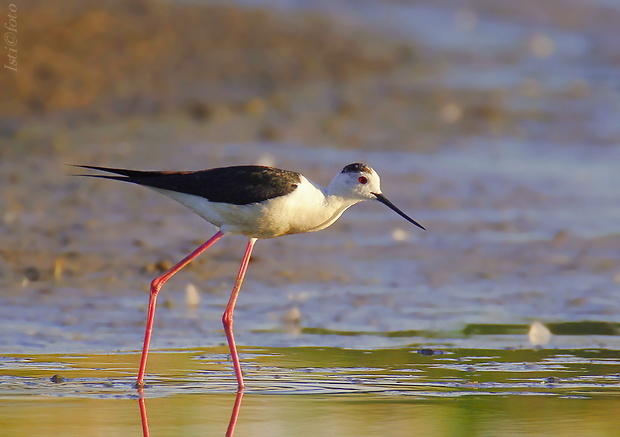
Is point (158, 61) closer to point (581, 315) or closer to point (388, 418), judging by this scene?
point (581, 315)

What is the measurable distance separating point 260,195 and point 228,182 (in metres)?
0.21

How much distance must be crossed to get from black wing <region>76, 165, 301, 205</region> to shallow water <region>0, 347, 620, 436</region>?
94 cm

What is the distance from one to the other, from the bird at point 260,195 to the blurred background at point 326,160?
89 centimetres

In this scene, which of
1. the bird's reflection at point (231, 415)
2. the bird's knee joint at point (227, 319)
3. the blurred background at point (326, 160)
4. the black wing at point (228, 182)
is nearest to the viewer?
the bird's reflection at point (231, 415)

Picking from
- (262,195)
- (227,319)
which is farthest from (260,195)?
(227,319)

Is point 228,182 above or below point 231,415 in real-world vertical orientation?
above

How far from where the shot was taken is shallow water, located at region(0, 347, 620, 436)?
569 cm

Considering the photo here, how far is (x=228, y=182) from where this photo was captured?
23.1 feet

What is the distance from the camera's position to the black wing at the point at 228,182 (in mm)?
6965

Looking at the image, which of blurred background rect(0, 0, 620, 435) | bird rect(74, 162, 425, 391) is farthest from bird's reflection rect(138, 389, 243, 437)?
blurred background rect(0, 0, 620, 435)

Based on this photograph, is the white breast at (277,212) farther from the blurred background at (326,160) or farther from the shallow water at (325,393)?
the blurred background at (326,160)

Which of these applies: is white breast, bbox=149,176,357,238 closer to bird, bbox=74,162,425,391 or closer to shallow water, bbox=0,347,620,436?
bird, bbox=74,162,425,391

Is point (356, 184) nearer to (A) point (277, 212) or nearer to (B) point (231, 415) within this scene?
(A) point (277, 212)

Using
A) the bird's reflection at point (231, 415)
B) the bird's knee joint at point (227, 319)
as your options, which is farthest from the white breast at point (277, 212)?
the bird's reflection at point (231, 415)
